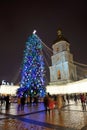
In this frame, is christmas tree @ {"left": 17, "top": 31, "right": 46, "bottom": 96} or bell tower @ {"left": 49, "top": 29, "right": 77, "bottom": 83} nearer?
christmas tree @ {"left": 17, "top": 31, "right": 46, "bottom": 96}

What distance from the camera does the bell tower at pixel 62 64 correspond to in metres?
50.2

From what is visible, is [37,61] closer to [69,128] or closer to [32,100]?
[32,100]

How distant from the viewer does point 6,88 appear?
3856 cm

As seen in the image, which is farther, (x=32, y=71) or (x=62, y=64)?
(x=62, y=64)

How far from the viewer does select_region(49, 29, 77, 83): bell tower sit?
5022 centimetres

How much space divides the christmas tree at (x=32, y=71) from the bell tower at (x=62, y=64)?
953 inches

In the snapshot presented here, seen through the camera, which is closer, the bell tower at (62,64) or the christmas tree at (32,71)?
the christmas tree at (32,71)

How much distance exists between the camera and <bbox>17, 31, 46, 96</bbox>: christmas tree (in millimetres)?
24875

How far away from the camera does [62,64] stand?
51469 mm

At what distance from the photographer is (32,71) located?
25703mm

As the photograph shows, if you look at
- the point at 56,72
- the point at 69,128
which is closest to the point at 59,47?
the point at 56,72

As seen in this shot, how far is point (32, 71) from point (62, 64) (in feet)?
88.9

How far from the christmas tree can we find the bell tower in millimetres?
24197

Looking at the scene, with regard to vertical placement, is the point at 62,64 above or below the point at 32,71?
above
